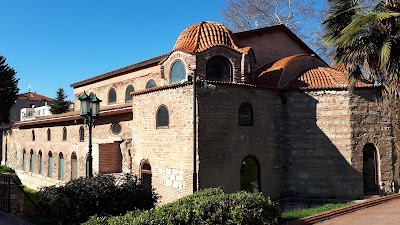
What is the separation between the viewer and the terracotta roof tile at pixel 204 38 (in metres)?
15.7

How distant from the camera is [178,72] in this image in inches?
620

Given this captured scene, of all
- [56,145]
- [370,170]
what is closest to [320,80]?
[370,170]

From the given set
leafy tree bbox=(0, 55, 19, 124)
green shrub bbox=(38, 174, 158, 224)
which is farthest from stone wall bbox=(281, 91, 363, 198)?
leafy tree bbox=(0, 55, 19, 124)

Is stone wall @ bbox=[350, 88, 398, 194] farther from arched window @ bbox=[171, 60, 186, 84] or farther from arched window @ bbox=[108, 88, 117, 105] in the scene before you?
arched window @ bbox=[108, 88, 117, 105]

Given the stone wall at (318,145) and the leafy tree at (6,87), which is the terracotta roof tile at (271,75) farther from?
the leafy tree at (6,87)

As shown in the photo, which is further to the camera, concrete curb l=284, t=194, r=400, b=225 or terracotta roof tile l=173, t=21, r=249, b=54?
terracotta roof tile l=173, t=21, r=249, b=54

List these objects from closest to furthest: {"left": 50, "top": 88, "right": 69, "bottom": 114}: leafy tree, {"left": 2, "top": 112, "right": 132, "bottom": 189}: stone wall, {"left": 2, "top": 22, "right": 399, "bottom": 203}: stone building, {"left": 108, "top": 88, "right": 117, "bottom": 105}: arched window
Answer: {"left": 2, "top": 22, "right": 399, "bottom": 203}: stone building, {"left": 2, "top": 112, "right": 132, "bottom": 189}: stone wall, {"left": 108, "top": 88, "right": 117, "bottom": 105}: arched window, {"left": 50, "top": 88, "right": 69, "bottom": 114}: leafy tree

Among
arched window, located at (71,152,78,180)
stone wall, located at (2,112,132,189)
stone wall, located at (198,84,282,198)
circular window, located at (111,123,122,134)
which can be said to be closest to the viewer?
stone wall, located at (198,84,282,198)

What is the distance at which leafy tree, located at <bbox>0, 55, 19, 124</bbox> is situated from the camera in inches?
1379

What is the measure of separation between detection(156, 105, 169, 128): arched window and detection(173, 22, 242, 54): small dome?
8.90 feet

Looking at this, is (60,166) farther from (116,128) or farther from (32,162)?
(116,128)

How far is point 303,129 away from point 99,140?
11.5 meters

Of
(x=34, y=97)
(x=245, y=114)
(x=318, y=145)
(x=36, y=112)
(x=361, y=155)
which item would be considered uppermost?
(x=34, y=97)

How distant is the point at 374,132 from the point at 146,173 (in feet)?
33.2
